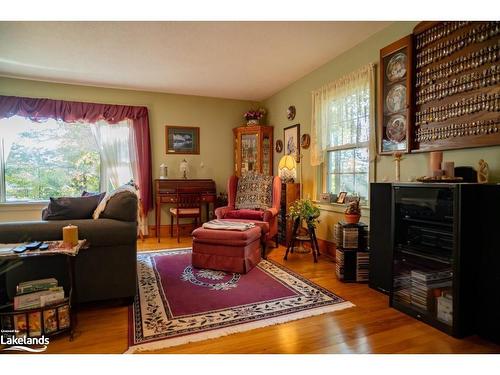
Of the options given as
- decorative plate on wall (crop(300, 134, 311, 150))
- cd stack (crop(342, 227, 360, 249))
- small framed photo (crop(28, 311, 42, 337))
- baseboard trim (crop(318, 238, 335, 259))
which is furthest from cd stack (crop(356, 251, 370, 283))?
small framed photo (crop(28, 311, 42, 337))

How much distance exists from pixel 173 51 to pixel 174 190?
7.30ft

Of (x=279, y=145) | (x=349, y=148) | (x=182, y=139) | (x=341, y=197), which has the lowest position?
(x=341, y=197)

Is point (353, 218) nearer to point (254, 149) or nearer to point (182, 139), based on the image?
point (254, 149)

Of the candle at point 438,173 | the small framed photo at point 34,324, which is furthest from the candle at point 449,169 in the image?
the small framed photo at point 34,324

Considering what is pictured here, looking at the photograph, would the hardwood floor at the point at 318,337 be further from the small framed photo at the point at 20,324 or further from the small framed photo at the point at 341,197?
the small framed photo at the point at 341,197

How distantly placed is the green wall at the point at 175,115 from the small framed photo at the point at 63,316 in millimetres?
3339

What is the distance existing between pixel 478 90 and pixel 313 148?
2035mm

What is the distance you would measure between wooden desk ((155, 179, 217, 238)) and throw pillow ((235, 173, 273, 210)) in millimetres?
882

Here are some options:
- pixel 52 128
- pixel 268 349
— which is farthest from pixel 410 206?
pixel 52 128

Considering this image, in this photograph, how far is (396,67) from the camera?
269 cm

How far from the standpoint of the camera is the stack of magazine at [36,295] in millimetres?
1700

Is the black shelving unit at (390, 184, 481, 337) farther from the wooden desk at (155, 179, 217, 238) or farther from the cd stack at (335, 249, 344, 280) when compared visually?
the wooden desk at (155, 179, 217, 238)

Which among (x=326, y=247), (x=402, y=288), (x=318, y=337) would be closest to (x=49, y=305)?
(x=318, y=337)

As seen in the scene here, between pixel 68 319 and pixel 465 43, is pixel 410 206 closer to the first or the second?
pixel 465 43
